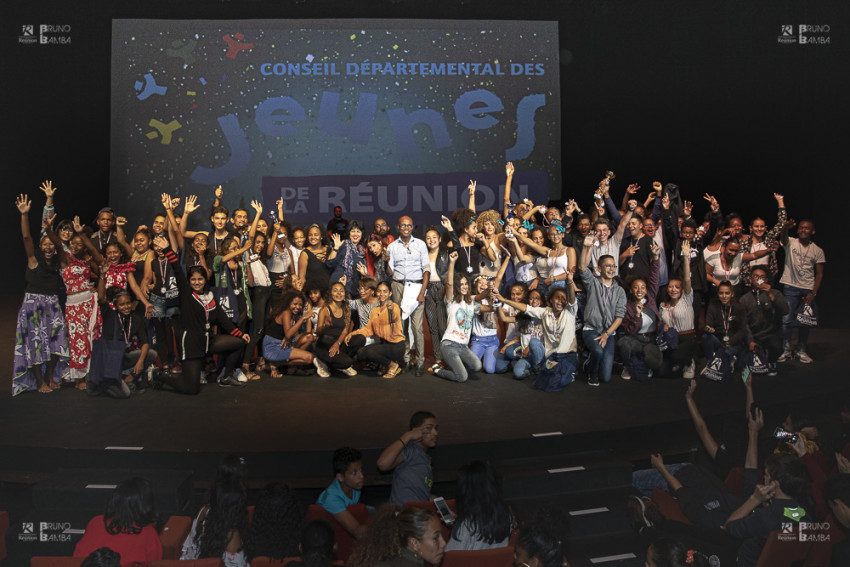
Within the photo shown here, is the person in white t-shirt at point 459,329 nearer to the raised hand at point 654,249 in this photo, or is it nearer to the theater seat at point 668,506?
the raised hand at point 654,249

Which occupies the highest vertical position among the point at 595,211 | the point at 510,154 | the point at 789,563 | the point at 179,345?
the point at 510,154

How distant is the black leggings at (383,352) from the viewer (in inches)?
250

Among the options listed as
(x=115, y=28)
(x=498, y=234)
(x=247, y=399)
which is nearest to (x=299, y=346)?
(x=247, y=399)

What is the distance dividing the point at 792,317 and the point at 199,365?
496cm

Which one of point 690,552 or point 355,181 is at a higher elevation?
point 355,181

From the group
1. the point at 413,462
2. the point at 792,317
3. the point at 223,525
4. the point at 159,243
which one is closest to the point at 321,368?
the point at 159,243

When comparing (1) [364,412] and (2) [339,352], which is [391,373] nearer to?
(2) [339,352]

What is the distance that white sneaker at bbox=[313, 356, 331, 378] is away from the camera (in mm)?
6379

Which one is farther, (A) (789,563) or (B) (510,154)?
(B) (510,154)

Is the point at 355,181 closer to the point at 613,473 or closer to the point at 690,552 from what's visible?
the point at 613,473

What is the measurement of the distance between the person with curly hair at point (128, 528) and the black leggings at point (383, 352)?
3.12 metres

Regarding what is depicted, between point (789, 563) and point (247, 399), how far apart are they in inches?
146

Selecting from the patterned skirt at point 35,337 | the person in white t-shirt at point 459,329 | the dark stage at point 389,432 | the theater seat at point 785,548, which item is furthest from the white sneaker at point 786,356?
the patterned skirt at point 35,337

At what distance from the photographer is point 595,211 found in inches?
298
